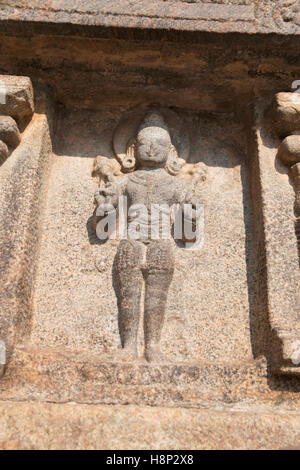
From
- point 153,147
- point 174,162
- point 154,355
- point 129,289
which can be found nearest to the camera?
point 154,355

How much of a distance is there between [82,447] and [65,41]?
2.78 m

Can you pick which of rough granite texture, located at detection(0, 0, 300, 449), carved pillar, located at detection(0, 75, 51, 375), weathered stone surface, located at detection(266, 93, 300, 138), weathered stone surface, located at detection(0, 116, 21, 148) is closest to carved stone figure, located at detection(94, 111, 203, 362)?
rough granite texture, located at detection(0, 0, 300, 449)

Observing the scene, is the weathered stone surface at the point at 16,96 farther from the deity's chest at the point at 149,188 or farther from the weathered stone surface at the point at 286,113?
the weathered stone surface at the point at 286,113

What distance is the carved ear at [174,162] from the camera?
12.6 ft

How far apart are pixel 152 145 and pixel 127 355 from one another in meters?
1.66

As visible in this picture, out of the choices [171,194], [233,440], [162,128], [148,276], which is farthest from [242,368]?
[162,128]

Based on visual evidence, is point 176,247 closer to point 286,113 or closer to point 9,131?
point 286,113

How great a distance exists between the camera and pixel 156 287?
11.0 feet

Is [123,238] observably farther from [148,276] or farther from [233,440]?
[233,440]

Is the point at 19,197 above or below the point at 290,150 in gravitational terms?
below

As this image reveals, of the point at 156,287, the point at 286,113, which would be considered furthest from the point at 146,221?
the point at 286,113

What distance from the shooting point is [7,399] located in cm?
288

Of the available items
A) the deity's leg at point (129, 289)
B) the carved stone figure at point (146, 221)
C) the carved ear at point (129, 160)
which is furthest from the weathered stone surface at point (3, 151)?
the deity's leg at point (129, 289)

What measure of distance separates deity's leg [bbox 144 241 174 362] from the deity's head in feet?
2.35
